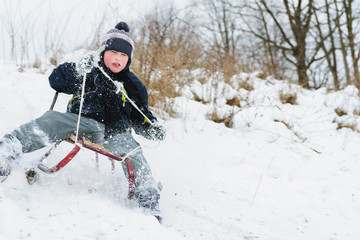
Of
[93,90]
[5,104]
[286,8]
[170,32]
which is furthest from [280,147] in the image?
[286,8]

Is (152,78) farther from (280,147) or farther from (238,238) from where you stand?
(238,238)

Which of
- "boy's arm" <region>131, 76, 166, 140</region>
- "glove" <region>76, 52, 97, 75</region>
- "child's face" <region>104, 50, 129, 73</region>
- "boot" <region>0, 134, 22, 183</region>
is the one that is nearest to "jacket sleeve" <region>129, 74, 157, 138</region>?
"boy's arm" <region>131, 76, 166, 140</region>

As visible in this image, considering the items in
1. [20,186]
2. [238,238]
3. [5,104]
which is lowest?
[238,238]

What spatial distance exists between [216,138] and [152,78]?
1029 mm

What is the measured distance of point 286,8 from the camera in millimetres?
9523

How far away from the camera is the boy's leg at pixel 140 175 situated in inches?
63.1

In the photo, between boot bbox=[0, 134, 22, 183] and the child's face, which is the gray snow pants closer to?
boot bbox=[0, 134, 22, 183]

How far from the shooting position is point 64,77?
1.67m

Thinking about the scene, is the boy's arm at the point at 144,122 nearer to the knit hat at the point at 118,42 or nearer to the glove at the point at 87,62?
the knit hat at the point at 118,42

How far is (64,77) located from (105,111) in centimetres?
→ 32

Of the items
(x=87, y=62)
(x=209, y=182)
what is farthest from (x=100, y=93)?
(x=209, y=182)

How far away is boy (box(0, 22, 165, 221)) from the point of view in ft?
5.11

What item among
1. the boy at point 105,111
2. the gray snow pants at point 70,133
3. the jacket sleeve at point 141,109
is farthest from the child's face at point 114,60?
the gray snow pants at point 70,133

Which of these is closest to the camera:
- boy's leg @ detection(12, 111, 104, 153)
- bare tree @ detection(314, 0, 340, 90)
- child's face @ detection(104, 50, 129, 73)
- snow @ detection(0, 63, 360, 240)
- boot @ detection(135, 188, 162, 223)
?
snow @ detection(0, 63, 360, 240)
